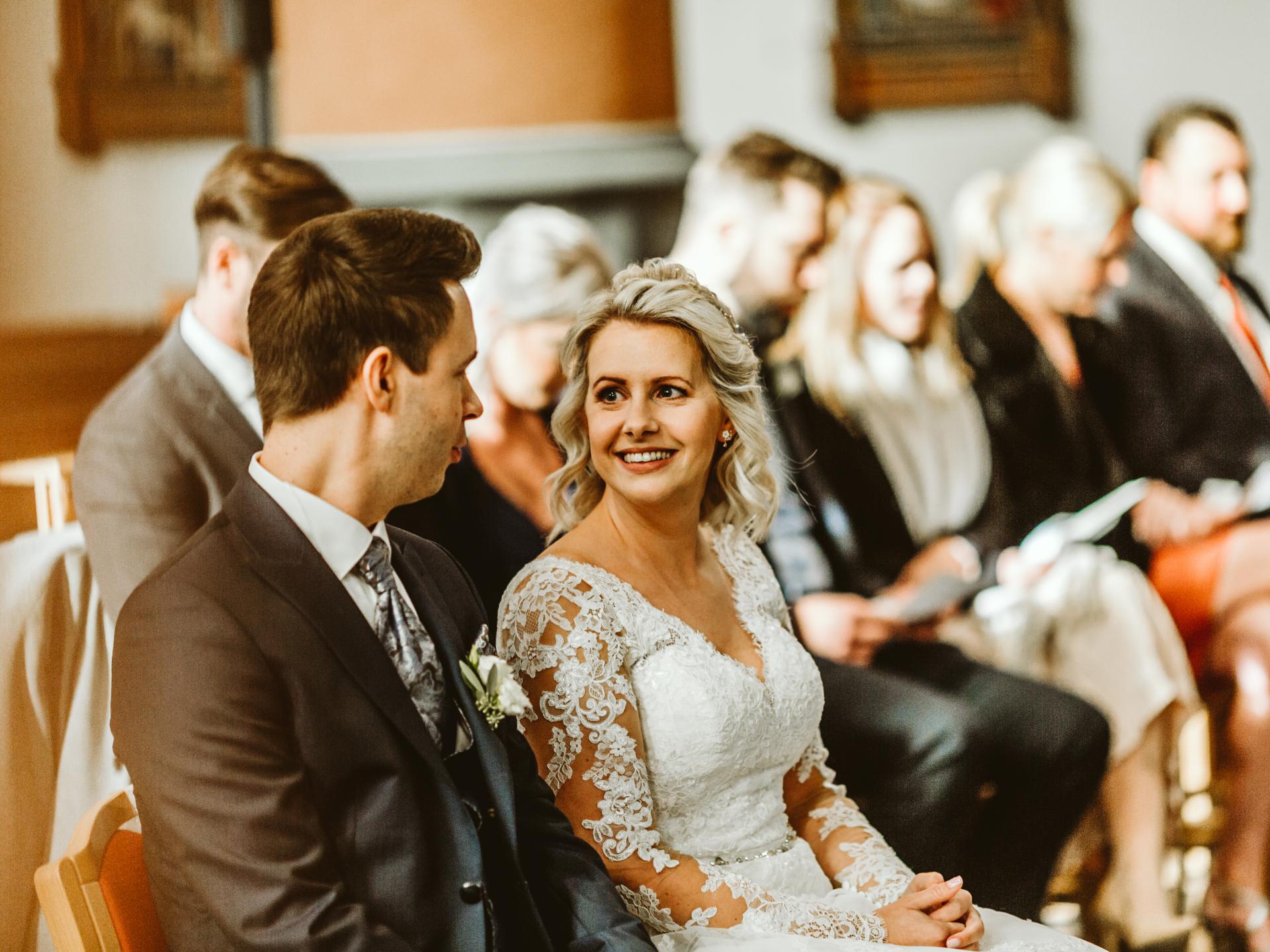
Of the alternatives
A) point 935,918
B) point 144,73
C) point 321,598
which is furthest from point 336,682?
point 144,73

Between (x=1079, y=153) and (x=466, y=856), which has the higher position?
(x=1079, y=153)

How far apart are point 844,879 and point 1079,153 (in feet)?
8.55

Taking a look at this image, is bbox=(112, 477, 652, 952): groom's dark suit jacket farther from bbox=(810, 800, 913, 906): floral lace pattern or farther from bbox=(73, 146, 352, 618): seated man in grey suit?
bbox=(73, 146, 352, 618): seated man in grey suit

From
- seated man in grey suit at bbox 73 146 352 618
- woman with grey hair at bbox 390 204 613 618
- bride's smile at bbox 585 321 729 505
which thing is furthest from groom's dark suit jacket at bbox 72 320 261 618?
bride's smile at bbox 585 321 729 505

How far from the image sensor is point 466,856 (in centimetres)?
166

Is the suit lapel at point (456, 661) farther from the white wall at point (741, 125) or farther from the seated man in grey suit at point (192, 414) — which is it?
the white wall at point (741, 125)

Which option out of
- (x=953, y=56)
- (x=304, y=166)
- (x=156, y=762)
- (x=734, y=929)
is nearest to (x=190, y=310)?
(x=304, y=166)

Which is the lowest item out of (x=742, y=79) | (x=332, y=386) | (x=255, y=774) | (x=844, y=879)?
(x=844, y=879)

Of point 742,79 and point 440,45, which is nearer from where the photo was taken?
point 440,45

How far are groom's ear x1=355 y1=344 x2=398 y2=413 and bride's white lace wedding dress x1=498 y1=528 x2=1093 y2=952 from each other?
50cm

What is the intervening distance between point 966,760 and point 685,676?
1.52 metres

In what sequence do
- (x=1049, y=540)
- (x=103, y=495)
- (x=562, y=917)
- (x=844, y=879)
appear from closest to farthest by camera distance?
1. (x=562, y=917)
2. (x=844, y=879)
3. (x=103, y=495)
4. (x=1049, y=540)

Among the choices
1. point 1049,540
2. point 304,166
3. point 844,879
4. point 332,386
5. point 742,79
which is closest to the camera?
point 332,386

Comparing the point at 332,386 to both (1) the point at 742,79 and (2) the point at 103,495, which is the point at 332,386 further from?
(1) the point at 742,79
